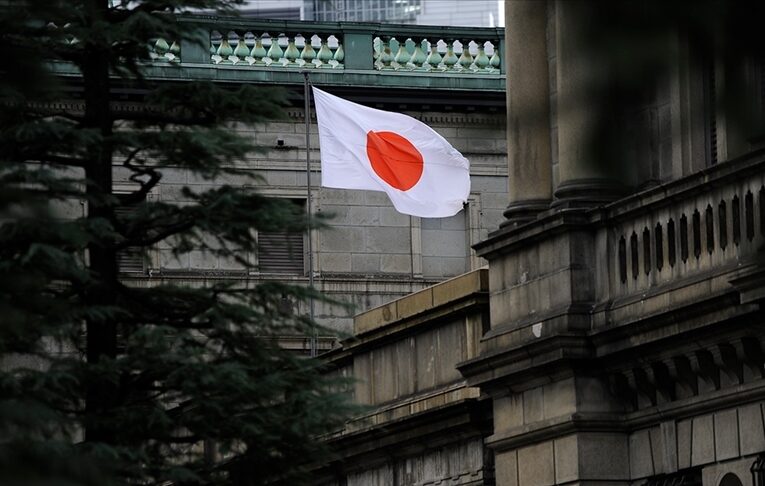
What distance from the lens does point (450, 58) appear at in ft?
150

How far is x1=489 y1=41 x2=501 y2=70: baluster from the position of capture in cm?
4572

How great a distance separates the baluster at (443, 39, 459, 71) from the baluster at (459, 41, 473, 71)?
13 centimetres

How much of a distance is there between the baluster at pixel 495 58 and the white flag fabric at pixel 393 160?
37.7 feet

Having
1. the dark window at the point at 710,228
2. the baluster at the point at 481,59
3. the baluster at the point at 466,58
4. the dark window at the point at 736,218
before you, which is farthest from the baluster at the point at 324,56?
the dark window at the point at 736,218

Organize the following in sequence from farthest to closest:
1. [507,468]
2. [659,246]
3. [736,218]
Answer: [507,468], [659,246], [736,218]

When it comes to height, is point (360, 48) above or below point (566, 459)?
above

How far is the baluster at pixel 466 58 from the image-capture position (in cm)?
4553

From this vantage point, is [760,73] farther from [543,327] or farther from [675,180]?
[543,327]

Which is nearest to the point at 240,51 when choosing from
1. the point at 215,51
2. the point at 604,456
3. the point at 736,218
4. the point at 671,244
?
the point at 215,51

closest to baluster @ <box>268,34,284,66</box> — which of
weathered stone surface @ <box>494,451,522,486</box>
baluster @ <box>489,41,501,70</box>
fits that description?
baluster @ <box>489,41,501,70</box>

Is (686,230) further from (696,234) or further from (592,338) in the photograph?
(592,338)

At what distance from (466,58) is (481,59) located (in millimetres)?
332

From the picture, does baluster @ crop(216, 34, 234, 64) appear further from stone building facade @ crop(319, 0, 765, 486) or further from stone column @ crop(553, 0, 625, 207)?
stone column @ crop(553, 0, 625, 207)

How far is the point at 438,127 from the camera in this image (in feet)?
149
